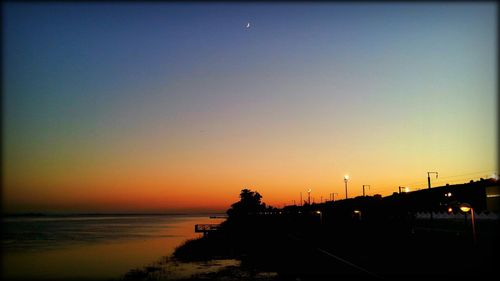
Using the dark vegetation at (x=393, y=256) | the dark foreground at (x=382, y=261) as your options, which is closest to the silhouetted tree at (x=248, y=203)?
the dark vegetation at (x=393, y=256)

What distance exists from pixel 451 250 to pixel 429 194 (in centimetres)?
2586

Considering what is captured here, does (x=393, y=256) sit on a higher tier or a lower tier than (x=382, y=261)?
higher

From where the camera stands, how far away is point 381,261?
24.9 meters

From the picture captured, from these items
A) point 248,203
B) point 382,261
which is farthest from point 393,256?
point 248,203

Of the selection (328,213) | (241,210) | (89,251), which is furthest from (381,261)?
(241,210)

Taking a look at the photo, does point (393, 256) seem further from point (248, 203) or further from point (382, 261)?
point (248, 203)

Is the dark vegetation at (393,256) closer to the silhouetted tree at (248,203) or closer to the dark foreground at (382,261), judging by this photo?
the dark foreground at (382,261)

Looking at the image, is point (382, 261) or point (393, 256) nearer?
point (382, 261)

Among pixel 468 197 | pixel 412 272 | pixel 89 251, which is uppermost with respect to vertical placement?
pixel 468 197

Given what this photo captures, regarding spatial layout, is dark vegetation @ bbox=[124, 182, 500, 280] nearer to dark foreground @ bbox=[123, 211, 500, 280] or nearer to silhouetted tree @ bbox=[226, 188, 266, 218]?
dark foreground @ bbox=[123, 211, 500, 280]

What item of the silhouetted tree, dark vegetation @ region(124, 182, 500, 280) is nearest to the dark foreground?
dark vegetation @ region(124, 182, 500, 280)

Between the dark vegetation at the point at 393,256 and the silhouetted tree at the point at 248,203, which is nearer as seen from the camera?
the dark vegetation at the point at 393,256

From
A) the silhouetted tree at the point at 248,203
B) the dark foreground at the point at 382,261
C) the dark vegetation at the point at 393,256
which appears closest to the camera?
the dark foreground at the point at 382,261

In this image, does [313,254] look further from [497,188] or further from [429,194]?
[429,194]
